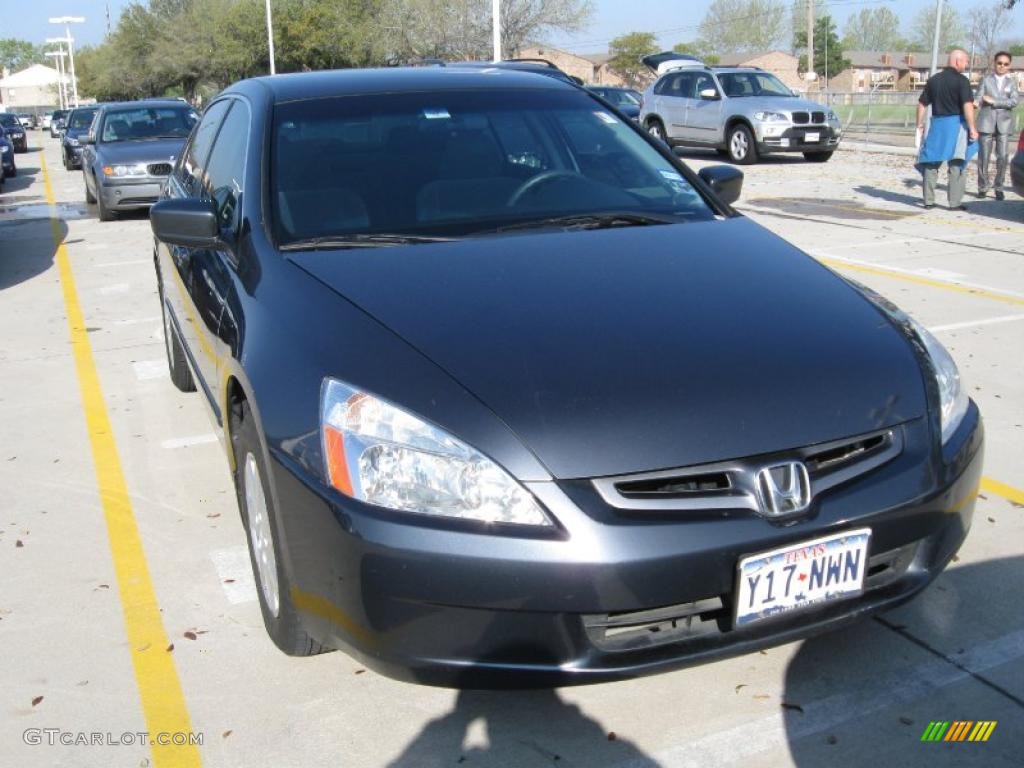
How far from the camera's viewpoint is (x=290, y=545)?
276cm

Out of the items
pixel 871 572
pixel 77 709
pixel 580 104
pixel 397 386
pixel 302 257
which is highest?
pixel 580 104

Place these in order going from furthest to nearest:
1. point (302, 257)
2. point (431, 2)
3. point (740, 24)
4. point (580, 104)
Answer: point (740, 24)
point (431, 2)
point (580, 104)
point (302, 257)

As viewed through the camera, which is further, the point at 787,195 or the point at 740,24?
the point at 740,24

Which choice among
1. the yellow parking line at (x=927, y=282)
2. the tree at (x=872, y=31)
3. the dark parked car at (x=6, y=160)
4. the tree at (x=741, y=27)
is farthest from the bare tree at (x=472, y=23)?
the tree at (x=872, y=31)

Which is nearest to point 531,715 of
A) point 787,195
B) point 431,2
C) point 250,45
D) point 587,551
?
point 587,551

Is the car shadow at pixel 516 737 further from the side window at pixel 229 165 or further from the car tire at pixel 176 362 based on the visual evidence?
the car tire at pixel 176 362

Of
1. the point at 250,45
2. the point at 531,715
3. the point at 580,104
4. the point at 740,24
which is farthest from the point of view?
the point at 740,24

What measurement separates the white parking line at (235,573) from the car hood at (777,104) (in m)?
16.4

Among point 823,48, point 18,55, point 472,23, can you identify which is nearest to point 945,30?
point 823,48

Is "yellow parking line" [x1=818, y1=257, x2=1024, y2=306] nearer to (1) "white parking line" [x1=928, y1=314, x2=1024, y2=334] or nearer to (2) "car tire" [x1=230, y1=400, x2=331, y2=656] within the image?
(1) "white parking line" [x1=928, y1=314, x2=1024, y2=334]

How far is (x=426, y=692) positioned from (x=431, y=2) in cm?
4657

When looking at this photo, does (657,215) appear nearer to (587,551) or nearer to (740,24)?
(587,551)

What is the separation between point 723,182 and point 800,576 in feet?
7.66

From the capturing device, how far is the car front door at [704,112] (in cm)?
1952
